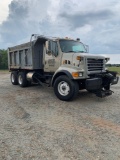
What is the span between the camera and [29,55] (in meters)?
11.1

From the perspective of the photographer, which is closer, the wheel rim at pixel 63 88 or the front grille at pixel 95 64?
the wheel rim at pixel 63 88

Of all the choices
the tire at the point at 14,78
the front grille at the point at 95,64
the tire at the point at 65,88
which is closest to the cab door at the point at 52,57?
the tire at the point at 65,88

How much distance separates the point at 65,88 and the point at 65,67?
0.89m

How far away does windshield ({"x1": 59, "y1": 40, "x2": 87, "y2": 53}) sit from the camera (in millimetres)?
9148

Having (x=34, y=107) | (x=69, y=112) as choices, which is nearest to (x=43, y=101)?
(x=34, y=107)

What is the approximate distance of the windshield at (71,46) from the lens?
30.0ft

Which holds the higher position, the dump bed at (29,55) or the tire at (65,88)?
the dump bed at (29,55)

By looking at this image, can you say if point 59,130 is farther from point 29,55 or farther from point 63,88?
point 29,55

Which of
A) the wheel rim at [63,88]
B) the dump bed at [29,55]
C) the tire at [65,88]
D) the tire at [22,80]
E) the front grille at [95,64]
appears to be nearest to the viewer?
the tire at [65,88]

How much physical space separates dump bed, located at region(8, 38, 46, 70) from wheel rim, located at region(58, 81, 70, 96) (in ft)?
8.53

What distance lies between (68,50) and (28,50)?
2.91m

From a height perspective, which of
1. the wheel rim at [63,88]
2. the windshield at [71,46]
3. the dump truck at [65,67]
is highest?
the windshield at [71,46]

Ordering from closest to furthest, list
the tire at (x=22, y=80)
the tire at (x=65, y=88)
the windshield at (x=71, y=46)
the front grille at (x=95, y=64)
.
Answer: the tire at (x=65, y=88) < the front grille at (x=95, y=64) < the windshield at (x=71, y=46) < the tire at (x=22, y=80)

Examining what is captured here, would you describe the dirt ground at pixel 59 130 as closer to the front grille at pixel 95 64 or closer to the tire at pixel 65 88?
the tire at pixel 65 88
